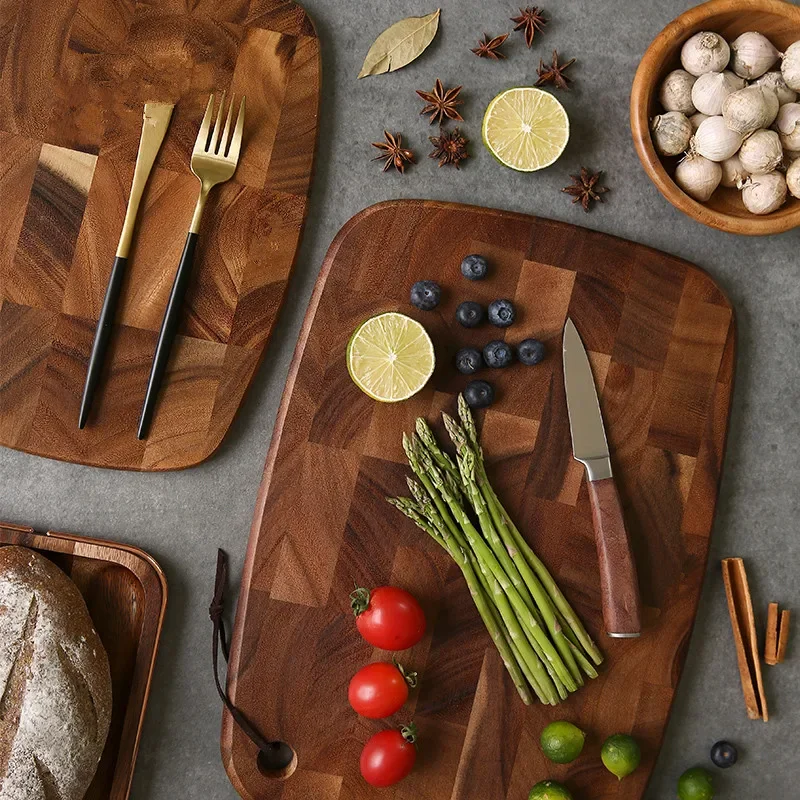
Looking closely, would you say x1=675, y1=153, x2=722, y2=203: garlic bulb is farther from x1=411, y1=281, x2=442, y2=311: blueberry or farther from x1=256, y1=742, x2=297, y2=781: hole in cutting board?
x1=256, y1=742, x2=297, y2=781: hole in cutting board

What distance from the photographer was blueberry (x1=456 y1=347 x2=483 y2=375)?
2598 millimetres

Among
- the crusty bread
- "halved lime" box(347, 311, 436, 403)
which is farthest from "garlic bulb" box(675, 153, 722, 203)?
the crusty bread

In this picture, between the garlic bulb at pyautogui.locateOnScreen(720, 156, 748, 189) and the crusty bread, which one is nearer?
the crusty bread

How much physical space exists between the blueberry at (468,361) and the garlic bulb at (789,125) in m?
1.21

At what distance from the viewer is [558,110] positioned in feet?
8.52

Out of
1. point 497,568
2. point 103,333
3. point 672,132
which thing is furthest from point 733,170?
point 103,333

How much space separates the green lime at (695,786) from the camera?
2.65 m

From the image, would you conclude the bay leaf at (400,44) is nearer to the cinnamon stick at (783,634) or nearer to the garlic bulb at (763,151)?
the garlic bulb at (763,151)

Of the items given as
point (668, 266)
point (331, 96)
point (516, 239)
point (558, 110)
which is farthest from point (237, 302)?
point (668, 266)

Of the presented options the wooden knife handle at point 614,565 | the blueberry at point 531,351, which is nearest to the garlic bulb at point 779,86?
the blueberry at point 531,351

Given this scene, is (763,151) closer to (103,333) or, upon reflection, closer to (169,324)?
(169,324)

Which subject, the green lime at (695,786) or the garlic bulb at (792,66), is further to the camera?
the green lime at (695,786)

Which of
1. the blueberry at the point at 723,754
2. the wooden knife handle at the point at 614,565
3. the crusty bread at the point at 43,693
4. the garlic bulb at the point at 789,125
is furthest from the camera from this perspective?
the blueberry at the point at 723,754

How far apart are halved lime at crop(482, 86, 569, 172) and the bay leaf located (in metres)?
0.40
